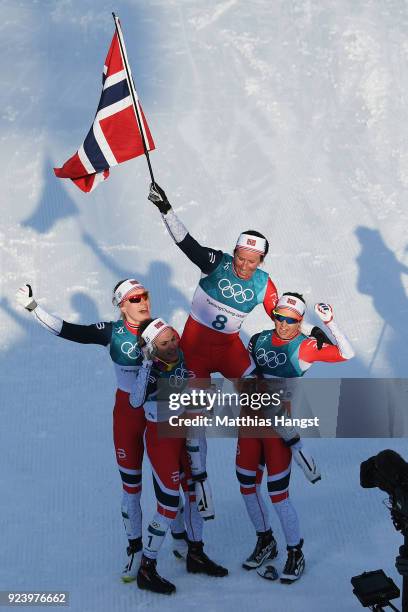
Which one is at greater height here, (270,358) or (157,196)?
(157,196)

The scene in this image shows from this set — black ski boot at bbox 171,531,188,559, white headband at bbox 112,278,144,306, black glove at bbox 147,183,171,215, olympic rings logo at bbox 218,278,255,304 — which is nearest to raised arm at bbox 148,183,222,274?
black glove at bbox 147,183,171,215

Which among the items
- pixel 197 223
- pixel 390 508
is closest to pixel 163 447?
pixel 390 508

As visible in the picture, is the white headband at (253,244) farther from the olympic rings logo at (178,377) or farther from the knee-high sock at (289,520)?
the knee-high sock at (289,520)

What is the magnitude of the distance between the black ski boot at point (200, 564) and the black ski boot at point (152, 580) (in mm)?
265

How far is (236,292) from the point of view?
762 cm

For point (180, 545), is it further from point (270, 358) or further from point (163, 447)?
point (270, 358)

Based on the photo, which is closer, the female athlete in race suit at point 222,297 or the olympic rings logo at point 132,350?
the olympic rings logo at point 132,350

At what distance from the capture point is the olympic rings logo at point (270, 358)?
7.14 meters

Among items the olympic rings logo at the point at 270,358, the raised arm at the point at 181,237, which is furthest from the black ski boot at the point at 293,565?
the raised arm at the point at 181,237

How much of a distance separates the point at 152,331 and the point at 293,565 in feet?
6.23

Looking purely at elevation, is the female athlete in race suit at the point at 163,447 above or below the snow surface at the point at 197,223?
below

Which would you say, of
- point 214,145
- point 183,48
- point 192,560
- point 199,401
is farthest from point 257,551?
point 183,48

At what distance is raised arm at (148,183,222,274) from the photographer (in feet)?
23.6

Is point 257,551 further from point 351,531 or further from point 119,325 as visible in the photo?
point 119,325
